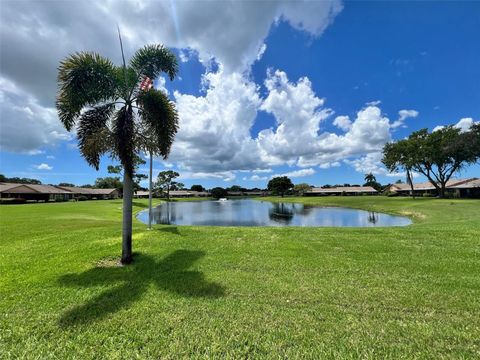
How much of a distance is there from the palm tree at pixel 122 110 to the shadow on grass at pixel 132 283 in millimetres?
1001

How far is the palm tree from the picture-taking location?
729cm

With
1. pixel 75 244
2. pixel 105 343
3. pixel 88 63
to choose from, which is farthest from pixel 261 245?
pixel 88 63

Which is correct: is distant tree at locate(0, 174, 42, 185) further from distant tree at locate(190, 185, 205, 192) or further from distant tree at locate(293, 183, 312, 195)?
distant tree at locate(293, 183, 312, 195)

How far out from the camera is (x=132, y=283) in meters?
6.01

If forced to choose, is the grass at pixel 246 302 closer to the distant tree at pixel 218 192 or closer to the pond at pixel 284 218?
the pond at pixel 284 218

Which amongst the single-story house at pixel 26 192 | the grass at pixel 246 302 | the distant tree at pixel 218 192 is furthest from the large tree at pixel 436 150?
the distant tree at pixel 218 192

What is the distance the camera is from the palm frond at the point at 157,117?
798cm

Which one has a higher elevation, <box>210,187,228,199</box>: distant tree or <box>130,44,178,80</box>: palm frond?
<box>130,44,178,80</box>: palm frond

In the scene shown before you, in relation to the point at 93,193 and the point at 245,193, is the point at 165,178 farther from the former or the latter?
the point at 245,193

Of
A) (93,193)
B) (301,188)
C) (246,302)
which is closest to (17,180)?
(93,193)

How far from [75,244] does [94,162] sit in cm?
429

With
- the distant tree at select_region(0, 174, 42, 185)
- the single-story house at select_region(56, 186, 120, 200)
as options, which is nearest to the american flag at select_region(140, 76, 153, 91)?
the single-story house at select_region(56, 186, 120, 200)

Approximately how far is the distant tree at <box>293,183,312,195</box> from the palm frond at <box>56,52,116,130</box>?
366 feet

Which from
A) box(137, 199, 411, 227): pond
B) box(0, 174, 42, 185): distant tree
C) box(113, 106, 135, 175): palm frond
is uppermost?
box(0, 174, 42, 185): distant tree
